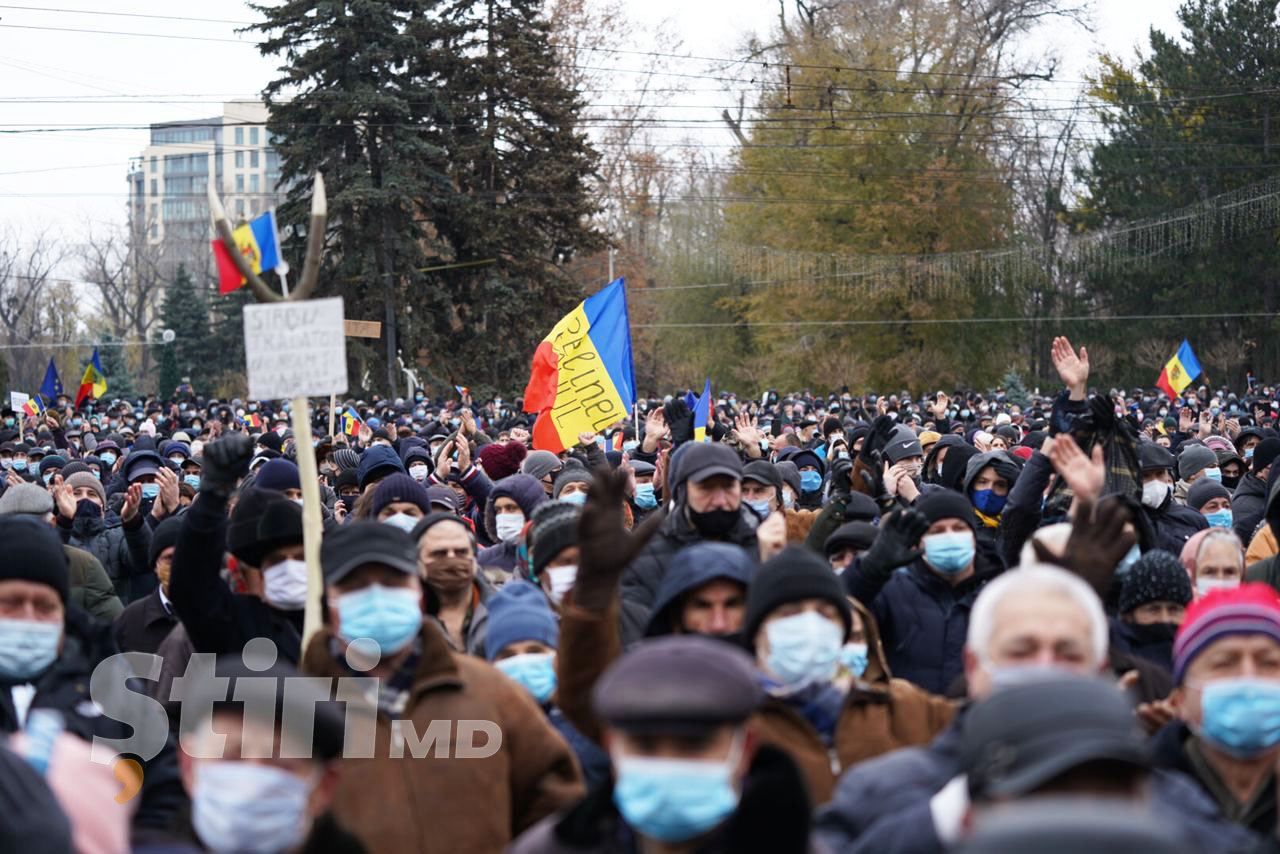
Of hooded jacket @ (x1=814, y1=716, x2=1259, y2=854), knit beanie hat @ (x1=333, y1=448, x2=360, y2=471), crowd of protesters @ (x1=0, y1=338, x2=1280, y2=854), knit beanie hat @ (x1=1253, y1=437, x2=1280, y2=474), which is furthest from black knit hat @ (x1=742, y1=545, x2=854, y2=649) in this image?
knit beanie hat @ (x1=1253, y1=437, x2=1280, y2=474)

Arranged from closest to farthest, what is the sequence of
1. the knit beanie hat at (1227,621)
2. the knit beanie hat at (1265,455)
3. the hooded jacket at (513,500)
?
1. the knit beanie hat at (1227,621)
2. the hooded jacket at (513,500)
3. the knit beanie hat at (1265,455)

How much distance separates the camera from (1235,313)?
60.6 meters

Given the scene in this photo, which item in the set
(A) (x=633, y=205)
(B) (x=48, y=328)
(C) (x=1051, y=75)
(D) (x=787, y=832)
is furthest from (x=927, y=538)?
(B) (x=48, y=328)

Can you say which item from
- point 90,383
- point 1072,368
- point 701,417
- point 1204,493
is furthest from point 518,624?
point 90,383

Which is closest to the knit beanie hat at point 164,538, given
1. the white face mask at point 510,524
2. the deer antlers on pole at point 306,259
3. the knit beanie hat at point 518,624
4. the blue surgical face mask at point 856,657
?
the white face mask at point 510,524

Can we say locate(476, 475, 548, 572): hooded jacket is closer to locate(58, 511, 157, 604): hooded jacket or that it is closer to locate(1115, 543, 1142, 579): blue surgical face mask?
locate(58, 511, 157, 604): hooded jacket

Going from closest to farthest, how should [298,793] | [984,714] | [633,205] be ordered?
[984,714], [298,793], [633,205]

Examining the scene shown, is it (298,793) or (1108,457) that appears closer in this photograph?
(298,793)

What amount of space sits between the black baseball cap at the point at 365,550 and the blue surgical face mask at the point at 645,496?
6391 mm

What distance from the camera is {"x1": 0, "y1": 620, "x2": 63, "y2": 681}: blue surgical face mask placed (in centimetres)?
469

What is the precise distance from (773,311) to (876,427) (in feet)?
169

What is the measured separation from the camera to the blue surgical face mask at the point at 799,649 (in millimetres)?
4535

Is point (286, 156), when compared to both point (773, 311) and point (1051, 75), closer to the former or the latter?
point (773, 311)

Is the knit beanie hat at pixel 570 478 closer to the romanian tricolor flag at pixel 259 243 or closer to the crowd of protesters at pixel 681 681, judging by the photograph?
the crowd of protesters at pixel 681 681
